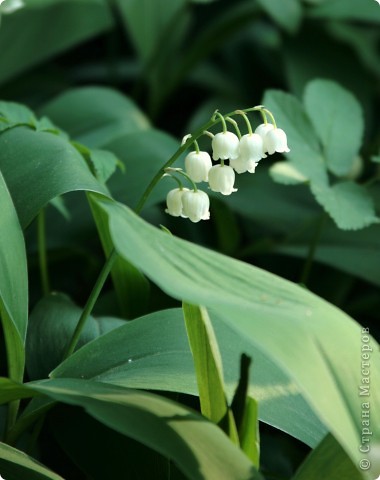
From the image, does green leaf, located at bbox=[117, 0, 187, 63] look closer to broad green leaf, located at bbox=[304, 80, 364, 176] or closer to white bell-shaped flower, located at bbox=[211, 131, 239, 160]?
broad green leaf, located at bbox=[304, 80, 364, 176]

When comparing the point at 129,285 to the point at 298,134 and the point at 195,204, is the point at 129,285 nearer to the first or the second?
the point at 195,204

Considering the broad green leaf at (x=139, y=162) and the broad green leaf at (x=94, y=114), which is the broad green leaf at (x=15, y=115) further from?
the broad green leaf at (x=94, y=114)

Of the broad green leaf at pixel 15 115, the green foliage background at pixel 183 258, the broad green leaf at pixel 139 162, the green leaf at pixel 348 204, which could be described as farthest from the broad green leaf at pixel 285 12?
the broad green leaf at pixel 15 115

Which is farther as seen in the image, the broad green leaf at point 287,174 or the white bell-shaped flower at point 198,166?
the broad green leaf at point 287,174

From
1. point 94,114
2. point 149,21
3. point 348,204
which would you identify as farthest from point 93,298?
point 149,21

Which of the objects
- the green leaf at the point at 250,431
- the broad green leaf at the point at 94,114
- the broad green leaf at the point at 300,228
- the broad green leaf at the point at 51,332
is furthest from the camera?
the broad green leaf at the point at 94,114

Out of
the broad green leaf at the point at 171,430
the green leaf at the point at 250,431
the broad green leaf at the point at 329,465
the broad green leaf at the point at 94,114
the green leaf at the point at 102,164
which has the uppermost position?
the green leaf at the point at 102,164

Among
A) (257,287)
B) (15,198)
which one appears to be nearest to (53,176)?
(15,198)
